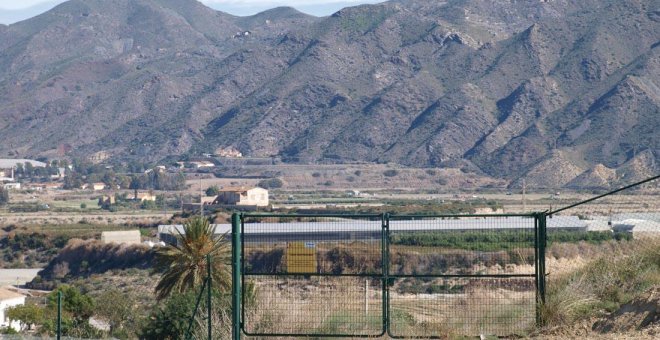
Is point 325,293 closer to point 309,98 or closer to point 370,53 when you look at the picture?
point 309,98

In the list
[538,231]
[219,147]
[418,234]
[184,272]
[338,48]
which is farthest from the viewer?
[338,48]

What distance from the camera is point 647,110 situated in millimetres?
137500

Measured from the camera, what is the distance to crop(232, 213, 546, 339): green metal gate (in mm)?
16219

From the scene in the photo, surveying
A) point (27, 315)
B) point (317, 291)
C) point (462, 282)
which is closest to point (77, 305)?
point (27, 315)

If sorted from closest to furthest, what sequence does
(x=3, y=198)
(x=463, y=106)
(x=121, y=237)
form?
1. (x=121, y=237)
2. (x=3, y=198)
3. (x=463, y=106)

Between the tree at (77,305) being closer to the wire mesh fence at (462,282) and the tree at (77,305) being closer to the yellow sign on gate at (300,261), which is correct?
the wire mesh fence at (462,282)

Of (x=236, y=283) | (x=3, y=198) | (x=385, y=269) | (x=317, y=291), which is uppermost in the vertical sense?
(x=3, y=198)

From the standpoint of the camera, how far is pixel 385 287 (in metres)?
16.1

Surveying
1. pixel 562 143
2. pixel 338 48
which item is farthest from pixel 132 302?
pixel 338 48

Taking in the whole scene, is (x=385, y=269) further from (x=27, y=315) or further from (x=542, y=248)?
(x=27, y=315)

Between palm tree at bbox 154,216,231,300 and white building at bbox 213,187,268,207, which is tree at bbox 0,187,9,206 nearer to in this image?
white building at bbox 213,187,268,207

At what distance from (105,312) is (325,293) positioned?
628 inches

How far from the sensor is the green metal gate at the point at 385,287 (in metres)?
16.2

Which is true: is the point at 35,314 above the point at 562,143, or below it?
below
